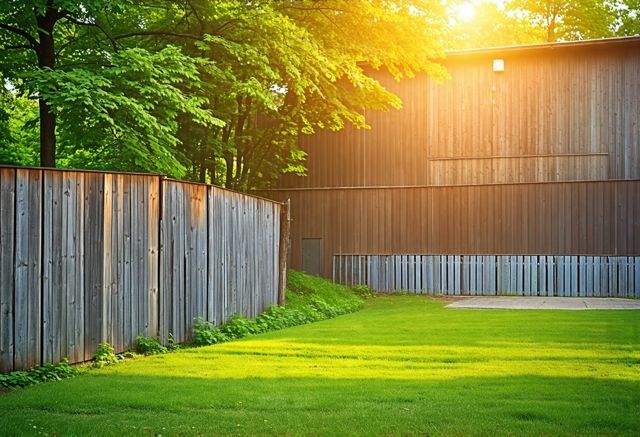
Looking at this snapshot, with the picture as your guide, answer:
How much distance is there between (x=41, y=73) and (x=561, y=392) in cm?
942

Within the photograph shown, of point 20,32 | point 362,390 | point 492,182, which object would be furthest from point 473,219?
point 362,390

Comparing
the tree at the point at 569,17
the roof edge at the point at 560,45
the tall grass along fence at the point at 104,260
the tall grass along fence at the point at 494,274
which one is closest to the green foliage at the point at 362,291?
the tall grass along fence at the point at 494,274

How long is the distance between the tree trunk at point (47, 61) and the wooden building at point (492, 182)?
1700 cm

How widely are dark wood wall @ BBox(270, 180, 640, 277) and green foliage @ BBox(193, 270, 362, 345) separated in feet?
15.8

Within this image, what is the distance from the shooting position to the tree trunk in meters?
14.9

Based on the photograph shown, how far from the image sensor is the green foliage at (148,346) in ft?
38.8

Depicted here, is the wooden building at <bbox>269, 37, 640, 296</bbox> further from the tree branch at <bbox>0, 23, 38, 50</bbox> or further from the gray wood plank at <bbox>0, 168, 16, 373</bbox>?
the gray wood plank at <bbox>0, 168, 16, 373</bbox>

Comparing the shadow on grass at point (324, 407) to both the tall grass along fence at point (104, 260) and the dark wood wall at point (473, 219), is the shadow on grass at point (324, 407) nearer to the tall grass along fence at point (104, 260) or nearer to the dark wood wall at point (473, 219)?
the tall grass along fence at point (104, 260)

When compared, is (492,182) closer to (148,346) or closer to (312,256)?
(312,256)

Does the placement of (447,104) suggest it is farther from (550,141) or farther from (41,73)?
(41,73)

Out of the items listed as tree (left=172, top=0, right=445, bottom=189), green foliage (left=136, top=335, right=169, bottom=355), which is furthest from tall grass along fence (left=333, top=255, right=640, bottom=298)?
green foliage (left=136, top=335, right=169, bottom=355)

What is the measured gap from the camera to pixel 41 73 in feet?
43.3

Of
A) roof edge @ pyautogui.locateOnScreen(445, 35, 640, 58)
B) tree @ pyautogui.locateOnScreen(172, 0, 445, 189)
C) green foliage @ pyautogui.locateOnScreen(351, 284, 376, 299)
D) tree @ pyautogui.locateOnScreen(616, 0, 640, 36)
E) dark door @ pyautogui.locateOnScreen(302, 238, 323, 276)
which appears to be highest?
tree @ pyautogui.locateOnScreen(616, 0, 640, 36)

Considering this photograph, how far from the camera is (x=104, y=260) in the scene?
36.9 ft
